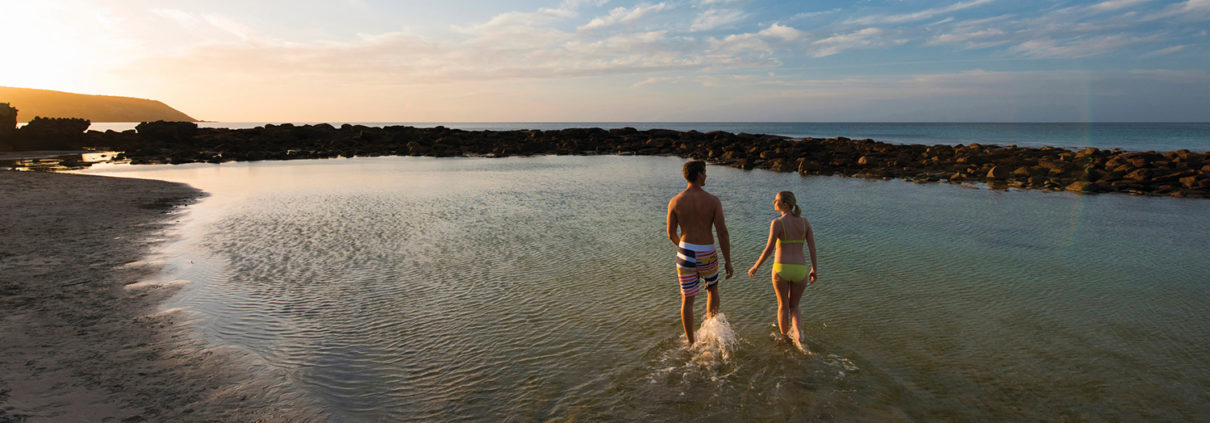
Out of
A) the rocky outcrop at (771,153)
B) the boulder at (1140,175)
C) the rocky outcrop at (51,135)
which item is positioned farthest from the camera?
the rocky outcrop at (51,135)

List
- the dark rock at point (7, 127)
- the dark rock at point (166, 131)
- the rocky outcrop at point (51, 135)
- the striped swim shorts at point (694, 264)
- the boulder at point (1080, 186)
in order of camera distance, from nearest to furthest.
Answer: the striped swim shorts at point (694, 264), the boulder at point (1080, 186), the dark rock at point (7, 127), the rocky outcrop at point (51, 135), the dark rock at point (166, 131)

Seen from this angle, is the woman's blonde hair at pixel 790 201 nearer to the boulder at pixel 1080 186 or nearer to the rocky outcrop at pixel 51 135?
the boulder at pixel 1080 186

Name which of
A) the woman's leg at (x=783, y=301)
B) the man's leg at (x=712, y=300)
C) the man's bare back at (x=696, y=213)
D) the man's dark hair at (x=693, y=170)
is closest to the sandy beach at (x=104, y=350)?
the man's bare back at (x=696, y=213)

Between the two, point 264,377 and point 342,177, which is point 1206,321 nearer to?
point 264,377

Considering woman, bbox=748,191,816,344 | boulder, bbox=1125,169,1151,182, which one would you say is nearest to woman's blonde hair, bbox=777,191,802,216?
woman, bbox=748,191,816,344

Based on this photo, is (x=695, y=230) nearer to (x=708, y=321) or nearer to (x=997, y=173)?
(x=708, y=321)

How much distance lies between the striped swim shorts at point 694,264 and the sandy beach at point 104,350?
13.7ft

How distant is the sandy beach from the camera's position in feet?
16.7

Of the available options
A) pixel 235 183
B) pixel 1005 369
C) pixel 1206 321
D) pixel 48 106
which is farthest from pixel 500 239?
pixel 48 106

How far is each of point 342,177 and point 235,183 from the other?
16.2ft

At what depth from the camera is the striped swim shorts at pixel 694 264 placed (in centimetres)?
644

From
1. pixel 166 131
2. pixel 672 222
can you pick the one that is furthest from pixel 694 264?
pixel 166 131

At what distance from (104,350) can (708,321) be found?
7254mm

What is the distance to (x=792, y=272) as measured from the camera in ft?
21.6
